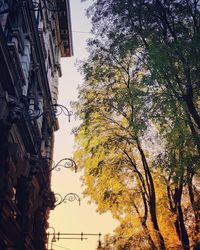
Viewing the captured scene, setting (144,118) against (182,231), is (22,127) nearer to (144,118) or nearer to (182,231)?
(144,118)

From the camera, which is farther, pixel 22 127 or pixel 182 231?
pixel 182 231

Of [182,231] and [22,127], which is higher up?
[22,127]

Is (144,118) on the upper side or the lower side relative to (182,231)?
upper

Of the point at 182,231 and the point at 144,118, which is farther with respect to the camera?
the point at 182,231

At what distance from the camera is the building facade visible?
11.4 metres

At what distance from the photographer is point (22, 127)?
44.2 ft

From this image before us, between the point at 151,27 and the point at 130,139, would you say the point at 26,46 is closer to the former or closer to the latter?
the point at 151,27

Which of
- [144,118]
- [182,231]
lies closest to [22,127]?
[144,118]

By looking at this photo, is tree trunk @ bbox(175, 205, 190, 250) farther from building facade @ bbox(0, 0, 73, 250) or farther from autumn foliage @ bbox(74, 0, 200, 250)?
building facade @ bbox(0, 0, 73, 250)

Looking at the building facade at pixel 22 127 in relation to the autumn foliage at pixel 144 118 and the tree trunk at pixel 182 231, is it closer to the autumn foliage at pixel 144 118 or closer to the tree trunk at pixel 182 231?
the autumn foliage at pixel 144 118

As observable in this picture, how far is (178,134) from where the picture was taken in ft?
43.6

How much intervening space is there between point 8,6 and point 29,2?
3.05 metres

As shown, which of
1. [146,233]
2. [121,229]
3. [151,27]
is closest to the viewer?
[151,27]

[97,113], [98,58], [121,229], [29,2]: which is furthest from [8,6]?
[121,229]
